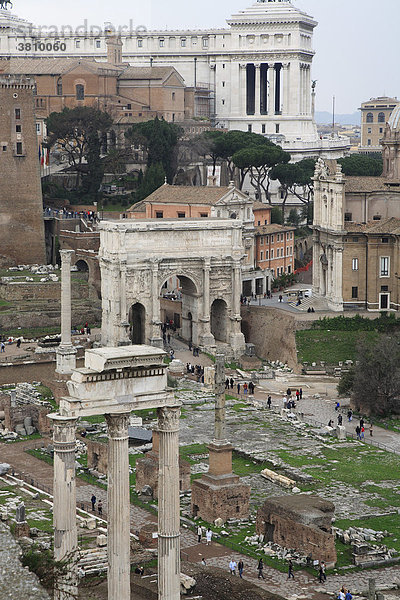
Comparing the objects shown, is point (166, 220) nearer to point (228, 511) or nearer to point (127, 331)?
point (127, 331)

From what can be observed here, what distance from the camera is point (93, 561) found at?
39219 mm

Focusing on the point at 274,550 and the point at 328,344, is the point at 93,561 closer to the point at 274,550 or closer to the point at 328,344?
the point at 274,550

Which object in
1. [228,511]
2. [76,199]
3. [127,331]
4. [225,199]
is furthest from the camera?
[76,199]

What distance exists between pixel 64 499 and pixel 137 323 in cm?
4154

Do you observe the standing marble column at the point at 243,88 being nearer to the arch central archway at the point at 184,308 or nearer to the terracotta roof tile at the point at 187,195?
the terracotta roof tile at the point at 187,195

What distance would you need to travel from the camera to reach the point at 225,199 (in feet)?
267

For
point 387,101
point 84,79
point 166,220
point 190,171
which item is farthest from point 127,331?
point 387,101

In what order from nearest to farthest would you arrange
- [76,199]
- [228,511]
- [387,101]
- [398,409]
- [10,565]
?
[10,565] < [228,511] < [398,409] < [76,199] < [387,101]

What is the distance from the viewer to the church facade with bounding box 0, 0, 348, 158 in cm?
12662

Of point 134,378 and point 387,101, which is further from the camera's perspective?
point 387,101

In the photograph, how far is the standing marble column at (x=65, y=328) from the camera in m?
63.0

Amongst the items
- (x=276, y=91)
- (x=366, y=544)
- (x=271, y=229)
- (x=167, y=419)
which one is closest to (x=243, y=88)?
(x=276, y=91)

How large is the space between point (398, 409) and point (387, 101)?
13638cm

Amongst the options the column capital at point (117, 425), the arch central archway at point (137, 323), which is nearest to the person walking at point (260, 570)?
the column capital at point (117, 425)
